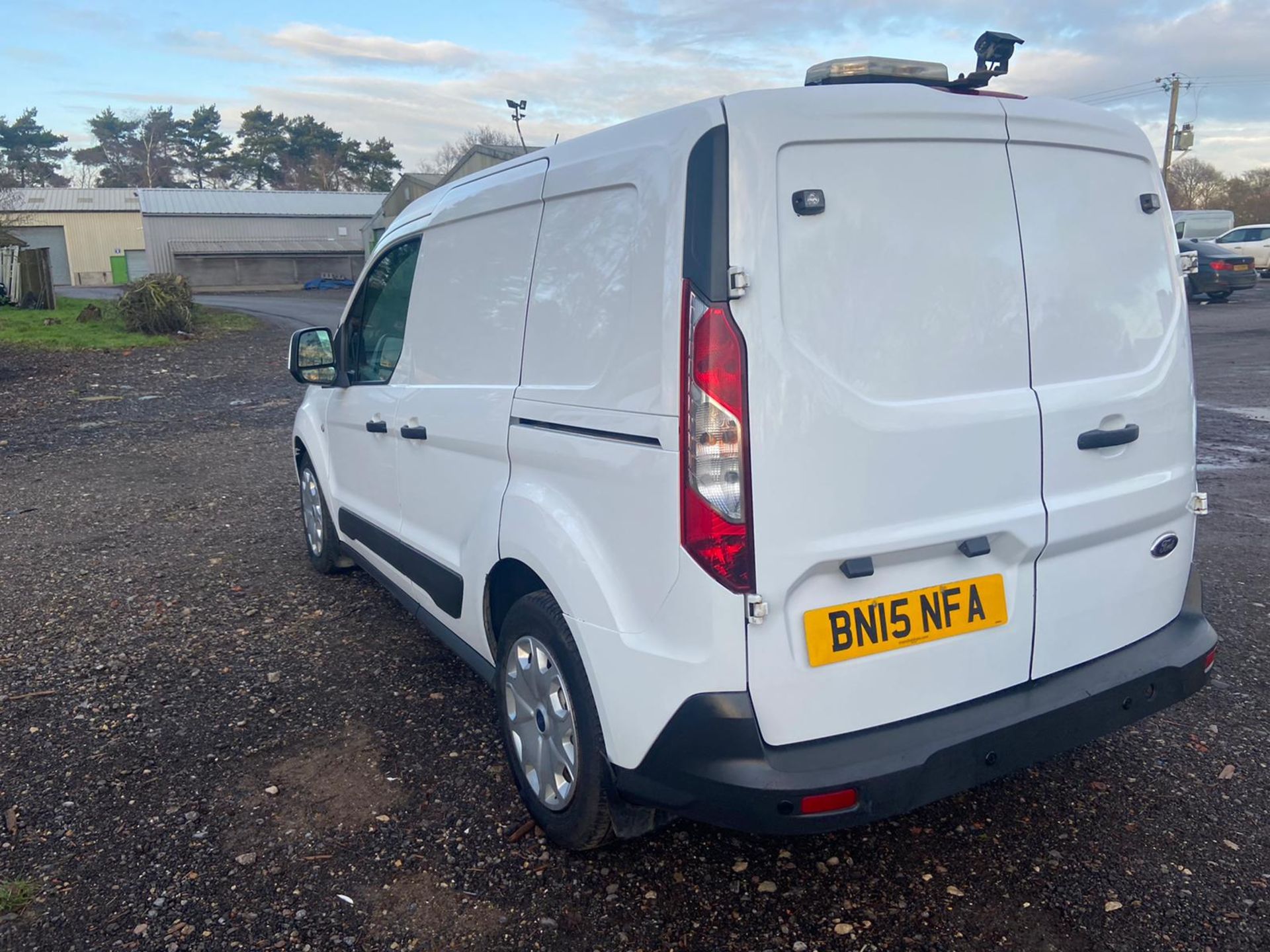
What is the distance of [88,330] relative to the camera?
19.8 meters

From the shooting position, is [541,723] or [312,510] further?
[312,510]

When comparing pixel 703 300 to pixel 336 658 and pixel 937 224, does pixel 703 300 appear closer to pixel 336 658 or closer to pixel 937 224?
pixel 937 224

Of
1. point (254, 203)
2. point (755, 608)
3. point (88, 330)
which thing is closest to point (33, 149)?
point (254, 203)

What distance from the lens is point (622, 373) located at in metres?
2.42

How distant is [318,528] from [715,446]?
378 centimetres

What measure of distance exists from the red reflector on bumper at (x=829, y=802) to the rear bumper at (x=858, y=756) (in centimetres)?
1

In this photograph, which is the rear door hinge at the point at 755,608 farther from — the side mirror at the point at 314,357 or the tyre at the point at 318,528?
the tyre at the point at 318,528

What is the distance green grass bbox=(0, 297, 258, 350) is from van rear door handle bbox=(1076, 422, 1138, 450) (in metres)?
18.3

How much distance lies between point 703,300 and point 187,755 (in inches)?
103

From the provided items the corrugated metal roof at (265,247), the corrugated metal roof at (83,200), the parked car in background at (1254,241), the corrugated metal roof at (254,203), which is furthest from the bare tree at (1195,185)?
the corrugated metal roof at (83,200)

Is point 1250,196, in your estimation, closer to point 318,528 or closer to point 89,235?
point 318,528

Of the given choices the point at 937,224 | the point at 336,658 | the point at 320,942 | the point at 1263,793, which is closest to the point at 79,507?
the point at 336,658

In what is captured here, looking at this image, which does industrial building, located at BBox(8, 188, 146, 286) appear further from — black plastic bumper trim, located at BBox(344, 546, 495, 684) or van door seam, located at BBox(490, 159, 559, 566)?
van door seam, located at BBox(490, 159, 559, 566)

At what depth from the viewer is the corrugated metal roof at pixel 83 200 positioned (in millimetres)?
62375
